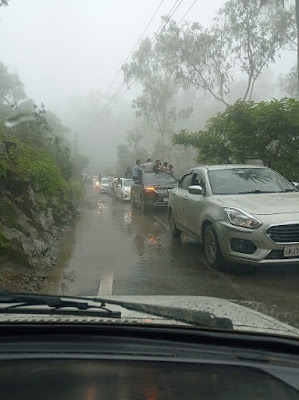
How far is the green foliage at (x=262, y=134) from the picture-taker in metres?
12.8

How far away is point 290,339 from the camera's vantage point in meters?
1.99

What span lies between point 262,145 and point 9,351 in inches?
496

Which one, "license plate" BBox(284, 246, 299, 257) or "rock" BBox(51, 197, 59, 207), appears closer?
"license plate" BBox(284, 246, 299, 257)

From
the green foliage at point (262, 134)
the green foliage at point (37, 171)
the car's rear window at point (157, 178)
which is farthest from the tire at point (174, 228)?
the car's rear window at point (157, 178)

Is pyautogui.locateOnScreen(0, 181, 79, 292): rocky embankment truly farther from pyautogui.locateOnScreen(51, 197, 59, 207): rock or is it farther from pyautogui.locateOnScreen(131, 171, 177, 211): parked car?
pyautogui.locateOnScreen(131, 171, 177, 211): parked car

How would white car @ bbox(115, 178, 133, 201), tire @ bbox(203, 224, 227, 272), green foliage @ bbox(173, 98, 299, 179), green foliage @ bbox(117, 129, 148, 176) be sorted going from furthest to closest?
Answer: green foliage @ bbox(117, 129, 148, 176) < white car @ bbox(115, 178, 133, 201) < green foliage @ bbox(173, 98, 299, 179) < tire @ bbox(203, 224, 227, 272)

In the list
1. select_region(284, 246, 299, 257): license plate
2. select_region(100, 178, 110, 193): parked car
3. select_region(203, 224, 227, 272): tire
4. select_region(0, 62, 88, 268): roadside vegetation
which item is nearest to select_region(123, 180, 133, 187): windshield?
select_region(0, 62, 88, 268): roadside vegetation

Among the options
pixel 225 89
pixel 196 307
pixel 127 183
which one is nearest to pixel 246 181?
pixel 196 307

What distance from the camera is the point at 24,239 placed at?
7.98m

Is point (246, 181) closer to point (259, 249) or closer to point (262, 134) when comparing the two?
point (259, 249)

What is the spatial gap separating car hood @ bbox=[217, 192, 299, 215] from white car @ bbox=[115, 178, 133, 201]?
17.2 metres

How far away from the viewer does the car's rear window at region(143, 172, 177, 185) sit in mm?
17591

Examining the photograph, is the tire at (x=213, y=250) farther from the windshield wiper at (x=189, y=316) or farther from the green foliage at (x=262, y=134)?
the green foliage at (x=262, y=134)

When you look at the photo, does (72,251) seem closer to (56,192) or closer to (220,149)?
(56,192)
